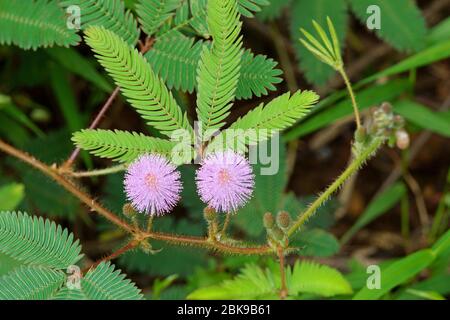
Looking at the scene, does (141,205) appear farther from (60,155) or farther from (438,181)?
(438,181)

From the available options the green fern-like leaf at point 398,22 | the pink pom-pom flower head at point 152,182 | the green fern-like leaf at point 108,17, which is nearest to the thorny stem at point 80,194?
the pink pom-pom flower head at point 152,182

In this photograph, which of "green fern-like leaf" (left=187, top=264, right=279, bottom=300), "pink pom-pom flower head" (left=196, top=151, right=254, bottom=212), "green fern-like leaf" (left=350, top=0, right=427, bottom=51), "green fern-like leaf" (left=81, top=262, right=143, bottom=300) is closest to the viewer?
"pink pom-pom flower head" (left=196, top=151, right=254, bottom=212)

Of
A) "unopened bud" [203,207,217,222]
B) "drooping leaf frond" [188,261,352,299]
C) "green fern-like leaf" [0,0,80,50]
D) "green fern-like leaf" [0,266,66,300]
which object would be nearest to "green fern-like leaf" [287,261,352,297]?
"drooping leaf frond" [188,261,352,299]

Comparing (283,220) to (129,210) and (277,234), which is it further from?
(129,210)

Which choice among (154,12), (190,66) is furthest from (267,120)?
(154,12)

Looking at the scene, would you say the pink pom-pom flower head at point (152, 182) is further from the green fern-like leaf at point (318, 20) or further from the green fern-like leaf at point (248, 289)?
the green fern-like leaf at point (318, 20)

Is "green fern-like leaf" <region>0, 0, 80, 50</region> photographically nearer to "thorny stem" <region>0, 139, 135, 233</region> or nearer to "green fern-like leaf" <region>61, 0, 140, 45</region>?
"green fern-like leaf" <region>61, 0, 140, 45</region>
